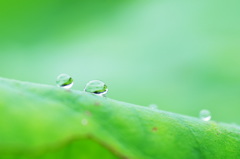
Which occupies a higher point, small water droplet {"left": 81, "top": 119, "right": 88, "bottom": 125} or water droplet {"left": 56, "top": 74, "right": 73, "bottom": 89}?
water droplet {"left": 56, "top": 74, "right": 73, "bottom": 89}

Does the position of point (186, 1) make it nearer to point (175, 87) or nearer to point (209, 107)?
point (175, 87)

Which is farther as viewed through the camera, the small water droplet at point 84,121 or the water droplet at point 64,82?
the water droplet at point 64,82

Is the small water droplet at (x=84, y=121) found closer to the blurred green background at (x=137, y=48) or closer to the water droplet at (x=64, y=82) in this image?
the water droplet at (x=64, y=82)

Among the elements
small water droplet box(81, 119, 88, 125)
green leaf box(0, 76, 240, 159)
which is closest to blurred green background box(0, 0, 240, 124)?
green leaf box(0, 76, 240, 159)

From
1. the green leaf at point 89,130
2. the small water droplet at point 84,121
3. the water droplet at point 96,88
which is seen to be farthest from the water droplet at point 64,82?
the small water droplet at point 84,121

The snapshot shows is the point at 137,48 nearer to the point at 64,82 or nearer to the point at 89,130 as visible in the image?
the point at 64,82

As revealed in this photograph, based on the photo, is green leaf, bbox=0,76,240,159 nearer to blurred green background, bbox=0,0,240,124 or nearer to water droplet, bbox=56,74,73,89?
water droplet, bbox=56,74,73,89

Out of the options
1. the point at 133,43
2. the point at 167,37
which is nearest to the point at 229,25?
the point at 167,37
